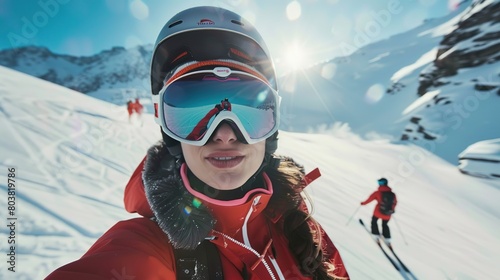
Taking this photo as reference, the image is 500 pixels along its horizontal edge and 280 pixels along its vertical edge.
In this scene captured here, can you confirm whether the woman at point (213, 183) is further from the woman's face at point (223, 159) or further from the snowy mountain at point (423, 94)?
the snowy mountain at point (423, 94)

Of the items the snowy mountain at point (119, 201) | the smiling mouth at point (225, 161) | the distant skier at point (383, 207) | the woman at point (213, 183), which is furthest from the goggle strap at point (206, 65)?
the distant skier at point (383, 207)

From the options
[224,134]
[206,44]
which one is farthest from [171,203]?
[206,44]

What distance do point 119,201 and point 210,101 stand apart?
11.2 feet

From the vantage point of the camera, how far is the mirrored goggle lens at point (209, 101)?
179 cm

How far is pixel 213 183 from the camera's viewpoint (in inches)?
59.0

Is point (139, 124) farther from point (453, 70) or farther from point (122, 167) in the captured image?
point (453, 70)

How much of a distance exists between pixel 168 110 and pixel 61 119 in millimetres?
10151

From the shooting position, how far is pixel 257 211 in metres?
1.63

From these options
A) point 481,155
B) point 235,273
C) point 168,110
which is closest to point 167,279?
point 235,273

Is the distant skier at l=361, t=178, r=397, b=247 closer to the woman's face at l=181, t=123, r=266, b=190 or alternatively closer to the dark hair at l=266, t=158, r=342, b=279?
the dark hair at l=266, t=158, r=342, b=279

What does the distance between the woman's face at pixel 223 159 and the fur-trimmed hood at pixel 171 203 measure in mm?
106

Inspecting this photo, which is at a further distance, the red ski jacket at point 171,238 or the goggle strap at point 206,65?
the goggle strap at point 206,65

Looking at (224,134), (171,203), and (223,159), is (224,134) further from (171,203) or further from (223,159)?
(171,203)

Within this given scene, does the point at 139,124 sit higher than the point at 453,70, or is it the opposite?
the point at 453,70
